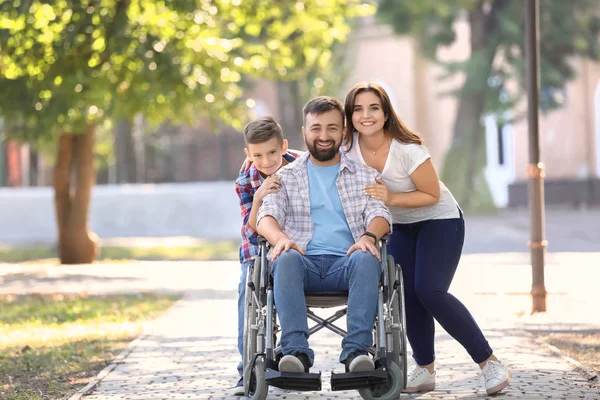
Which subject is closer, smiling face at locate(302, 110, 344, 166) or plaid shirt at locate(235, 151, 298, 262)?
smiling face at locate(302, 110, 344, 166)

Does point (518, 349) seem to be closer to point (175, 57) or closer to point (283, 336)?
point (283, 336)

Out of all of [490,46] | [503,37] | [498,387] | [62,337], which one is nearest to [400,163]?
[498,387]

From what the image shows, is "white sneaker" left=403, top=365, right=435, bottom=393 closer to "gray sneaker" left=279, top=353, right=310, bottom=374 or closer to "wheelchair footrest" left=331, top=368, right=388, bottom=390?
"wheelchair footrest" left=331, top=368, right=388, bottom=390

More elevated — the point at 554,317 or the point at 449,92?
the point at 449,92

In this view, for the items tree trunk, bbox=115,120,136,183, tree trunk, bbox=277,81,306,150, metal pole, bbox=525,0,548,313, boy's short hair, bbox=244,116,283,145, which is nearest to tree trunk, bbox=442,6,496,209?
tree trunk, bbox=277,81,306,150

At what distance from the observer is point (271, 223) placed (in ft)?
20.4

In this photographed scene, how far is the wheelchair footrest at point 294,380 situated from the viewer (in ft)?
19.2

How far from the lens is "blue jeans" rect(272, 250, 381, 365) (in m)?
5.96

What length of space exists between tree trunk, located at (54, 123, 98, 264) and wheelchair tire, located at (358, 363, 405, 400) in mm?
12976

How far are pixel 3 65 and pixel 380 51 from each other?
24098mm

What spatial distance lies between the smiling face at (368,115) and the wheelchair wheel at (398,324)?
26.3 inches

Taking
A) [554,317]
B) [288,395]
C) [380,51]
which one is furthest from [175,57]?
[380,51]

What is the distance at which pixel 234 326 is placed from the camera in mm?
10203

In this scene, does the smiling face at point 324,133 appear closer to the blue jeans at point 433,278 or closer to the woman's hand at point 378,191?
the woman's hand at point 378,191
